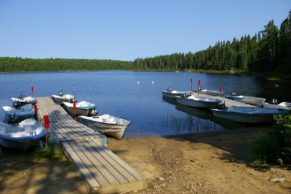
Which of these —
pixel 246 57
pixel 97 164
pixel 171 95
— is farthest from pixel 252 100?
pixel 246 57

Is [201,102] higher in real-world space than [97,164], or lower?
lower

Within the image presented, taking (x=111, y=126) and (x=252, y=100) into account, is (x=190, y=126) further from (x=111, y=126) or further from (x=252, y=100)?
(x=252, y=100)

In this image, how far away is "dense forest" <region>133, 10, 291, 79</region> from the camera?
216 feet

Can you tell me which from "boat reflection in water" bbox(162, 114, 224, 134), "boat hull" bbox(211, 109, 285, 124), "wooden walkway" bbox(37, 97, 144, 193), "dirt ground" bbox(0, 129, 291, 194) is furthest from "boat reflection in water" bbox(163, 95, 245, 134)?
"wooden walkway" bbox(37, 97, 144, 193)

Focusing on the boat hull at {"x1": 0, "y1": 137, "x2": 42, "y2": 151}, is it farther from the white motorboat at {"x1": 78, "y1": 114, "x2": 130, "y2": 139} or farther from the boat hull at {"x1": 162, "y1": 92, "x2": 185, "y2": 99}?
the boat hull at {"x1": 162, "y1": 92, "x2": 185, "y2": 99}

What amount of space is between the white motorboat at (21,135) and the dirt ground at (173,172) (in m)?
0.40

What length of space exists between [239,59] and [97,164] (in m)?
102

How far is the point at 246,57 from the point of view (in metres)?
96.9

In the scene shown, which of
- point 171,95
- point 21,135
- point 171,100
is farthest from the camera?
point 171,95

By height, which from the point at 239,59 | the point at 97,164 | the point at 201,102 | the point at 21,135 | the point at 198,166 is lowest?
the point at 201,102


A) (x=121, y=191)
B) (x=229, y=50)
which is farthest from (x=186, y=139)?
(x=229, y=50)

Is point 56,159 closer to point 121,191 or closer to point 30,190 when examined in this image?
point 30,190

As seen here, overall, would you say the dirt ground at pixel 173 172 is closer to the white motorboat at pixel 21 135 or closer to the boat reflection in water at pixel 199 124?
the white motorboat at pixel 21 135

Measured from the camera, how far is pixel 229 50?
106438 millimetres
